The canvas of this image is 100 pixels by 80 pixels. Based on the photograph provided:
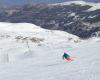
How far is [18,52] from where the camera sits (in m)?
26.6

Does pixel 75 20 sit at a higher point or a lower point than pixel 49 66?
lower

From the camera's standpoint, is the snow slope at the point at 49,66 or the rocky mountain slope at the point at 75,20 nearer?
the snow slope at the point at 49,66

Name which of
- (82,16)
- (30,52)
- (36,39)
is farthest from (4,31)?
(82,16)

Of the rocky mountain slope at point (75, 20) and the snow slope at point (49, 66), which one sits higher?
the snow slope at point (49, 66)

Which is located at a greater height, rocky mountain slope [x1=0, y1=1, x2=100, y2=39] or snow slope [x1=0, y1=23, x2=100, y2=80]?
snow slope [x1=0, y1=23, x2=100, y2=80]

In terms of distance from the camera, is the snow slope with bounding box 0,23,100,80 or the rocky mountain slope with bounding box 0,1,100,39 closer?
the snow slope with bounding box 0,23,100,80

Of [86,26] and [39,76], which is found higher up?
[39,76]

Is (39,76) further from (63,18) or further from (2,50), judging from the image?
(63,18)

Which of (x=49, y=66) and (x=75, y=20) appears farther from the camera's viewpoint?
(x=75, y=20)

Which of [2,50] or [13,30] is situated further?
[13,30]

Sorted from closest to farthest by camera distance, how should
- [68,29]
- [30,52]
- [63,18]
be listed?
[30,52]
[68,29]
[63,18]

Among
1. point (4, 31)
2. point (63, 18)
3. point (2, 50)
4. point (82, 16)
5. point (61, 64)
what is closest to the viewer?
point (61, 64)

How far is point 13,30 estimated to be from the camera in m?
39.8

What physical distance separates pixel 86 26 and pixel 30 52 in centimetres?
3220
